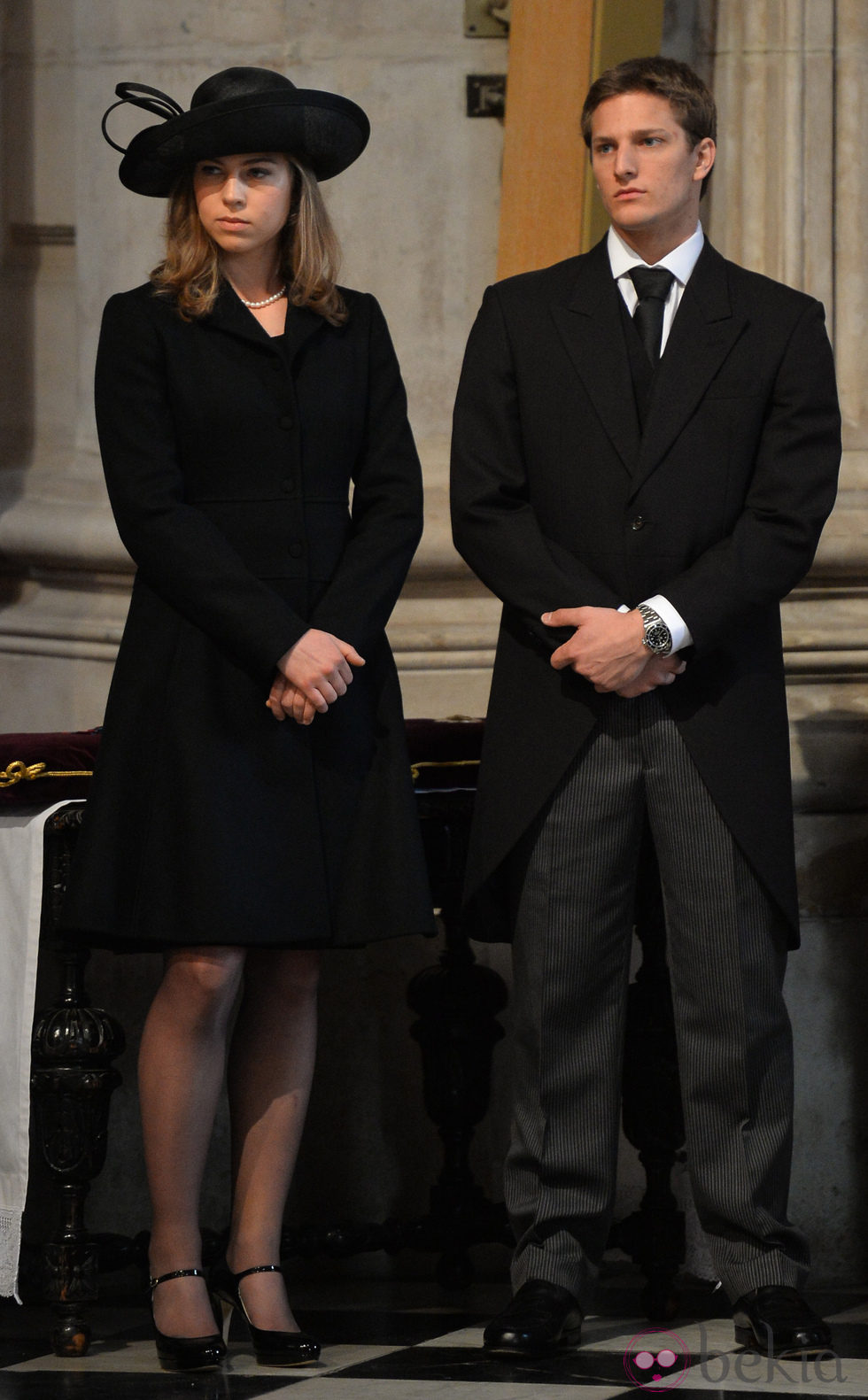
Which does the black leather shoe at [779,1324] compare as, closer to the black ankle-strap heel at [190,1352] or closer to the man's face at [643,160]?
the black ankle-strap heel at [190,1352]


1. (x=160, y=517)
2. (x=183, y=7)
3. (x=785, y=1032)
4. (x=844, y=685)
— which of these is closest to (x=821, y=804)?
(x=844, y=685)

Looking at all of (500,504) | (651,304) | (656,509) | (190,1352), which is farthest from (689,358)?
(190,1352)

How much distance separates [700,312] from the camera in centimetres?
346

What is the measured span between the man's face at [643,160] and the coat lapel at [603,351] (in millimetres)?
116

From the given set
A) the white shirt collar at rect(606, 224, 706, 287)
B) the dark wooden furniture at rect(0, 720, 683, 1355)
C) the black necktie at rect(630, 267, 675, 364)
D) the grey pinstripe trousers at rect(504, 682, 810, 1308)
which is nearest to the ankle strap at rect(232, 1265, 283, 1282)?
the dark wooden furniture at rect(0, 720, 683, 1355)

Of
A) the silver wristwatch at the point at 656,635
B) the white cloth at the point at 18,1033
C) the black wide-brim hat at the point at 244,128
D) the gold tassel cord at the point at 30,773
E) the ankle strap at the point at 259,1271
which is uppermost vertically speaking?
the black wide-brim hat at the point at 244,128

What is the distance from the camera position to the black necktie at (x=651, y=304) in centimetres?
348

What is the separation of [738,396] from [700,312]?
0.51 feet

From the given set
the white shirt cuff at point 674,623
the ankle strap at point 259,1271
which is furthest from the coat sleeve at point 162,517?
the ankle strap at point 259,1271

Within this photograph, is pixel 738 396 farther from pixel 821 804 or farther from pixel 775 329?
pixel 821 804

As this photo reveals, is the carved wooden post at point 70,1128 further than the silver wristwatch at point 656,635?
Yes

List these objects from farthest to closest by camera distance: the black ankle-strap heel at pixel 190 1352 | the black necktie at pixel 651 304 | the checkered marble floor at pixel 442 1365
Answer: the black necktie at pixel 651 304, the black ankle-strap heel at pixel 190 1352, the checkered marble floor at pixel 442 1365

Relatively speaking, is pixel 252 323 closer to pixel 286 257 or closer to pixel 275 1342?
pixel 286 257

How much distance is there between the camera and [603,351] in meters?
3.46
